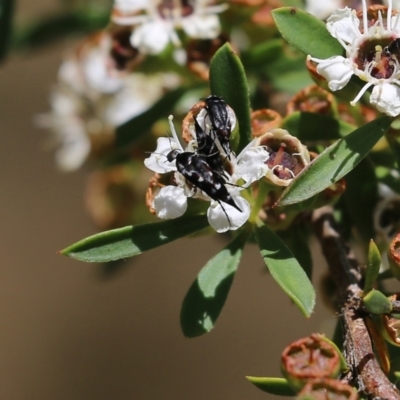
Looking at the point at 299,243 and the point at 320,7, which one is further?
the point at 320,7

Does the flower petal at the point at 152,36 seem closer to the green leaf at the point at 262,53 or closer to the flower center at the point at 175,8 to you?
the flower center at the point at 175,8

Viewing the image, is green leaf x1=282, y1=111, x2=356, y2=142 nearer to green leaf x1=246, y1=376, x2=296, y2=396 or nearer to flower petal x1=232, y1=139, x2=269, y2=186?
flower petal x1=232, y1=139, x2=269, y2=186

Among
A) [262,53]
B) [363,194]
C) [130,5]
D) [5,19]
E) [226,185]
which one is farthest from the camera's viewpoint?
[5,19]

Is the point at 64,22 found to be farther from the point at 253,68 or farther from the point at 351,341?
the point at 351,341

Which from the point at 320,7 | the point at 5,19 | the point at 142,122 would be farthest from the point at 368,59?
the point at 5,19

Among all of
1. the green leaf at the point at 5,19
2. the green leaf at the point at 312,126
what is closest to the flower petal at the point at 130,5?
the green leaf at the point at 5,19

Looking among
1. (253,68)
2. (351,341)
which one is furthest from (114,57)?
(351,341)

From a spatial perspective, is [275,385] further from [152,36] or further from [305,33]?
[152,36]

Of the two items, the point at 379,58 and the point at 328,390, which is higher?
the point at 379,58
